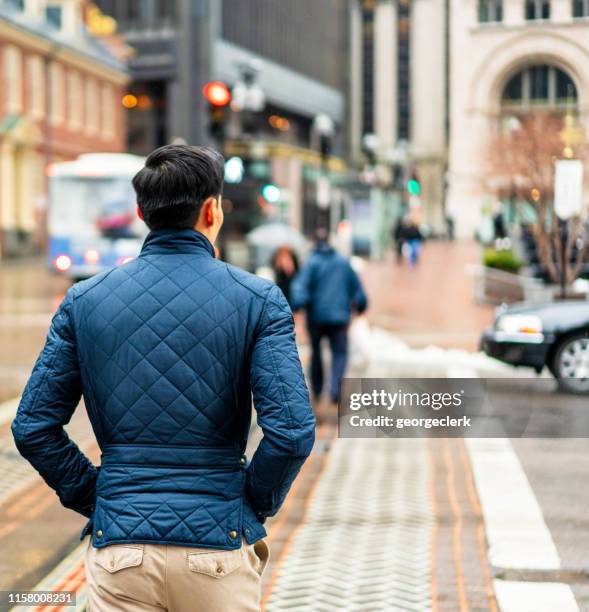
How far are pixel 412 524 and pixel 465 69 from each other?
2639 mm

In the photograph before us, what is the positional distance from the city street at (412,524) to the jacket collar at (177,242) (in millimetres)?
2756

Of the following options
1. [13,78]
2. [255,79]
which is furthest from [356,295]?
[13,78]

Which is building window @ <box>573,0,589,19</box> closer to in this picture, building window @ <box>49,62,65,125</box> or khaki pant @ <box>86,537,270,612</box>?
khaki pant @ <box>86,537,270,612</box>

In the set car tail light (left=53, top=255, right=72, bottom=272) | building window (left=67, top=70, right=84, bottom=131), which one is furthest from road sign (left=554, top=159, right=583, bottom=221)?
building window (left=67, top=70, right=84, bottom=131)

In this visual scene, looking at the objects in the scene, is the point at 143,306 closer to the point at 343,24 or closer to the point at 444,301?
the point at 343,24

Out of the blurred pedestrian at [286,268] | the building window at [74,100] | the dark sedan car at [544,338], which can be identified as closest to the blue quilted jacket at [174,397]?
the dark sedan car at [544,338]

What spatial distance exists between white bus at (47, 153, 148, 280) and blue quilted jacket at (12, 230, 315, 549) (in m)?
26.8

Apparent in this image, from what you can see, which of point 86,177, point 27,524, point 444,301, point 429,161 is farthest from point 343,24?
point 86,177

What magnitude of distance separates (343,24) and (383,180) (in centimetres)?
3610

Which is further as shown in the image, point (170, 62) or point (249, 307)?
point (170, 62)

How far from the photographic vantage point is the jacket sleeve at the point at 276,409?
296 cm

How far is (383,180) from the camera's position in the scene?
4422cm

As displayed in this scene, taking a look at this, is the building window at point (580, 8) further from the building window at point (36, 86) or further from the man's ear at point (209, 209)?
the building window at point (36, 86)

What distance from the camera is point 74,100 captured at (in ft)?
169
